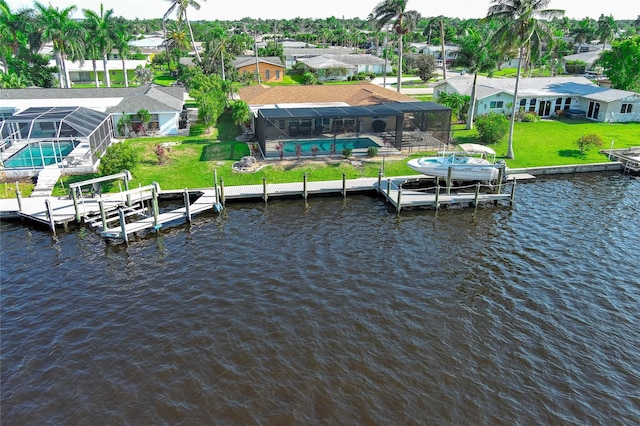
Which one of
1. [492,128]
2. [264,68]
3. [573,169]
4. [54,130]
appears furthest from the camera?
[264,68]

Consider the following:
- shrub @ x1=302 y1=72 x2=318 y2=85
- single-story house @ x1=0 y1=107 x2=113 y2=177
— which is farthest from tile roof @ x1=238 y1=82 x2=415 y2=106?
shrub @ x1=302 y1=72 x2=318 y2=85

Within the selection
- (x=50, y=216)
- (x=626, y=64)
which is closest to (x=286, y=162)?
(x=50, y=216)

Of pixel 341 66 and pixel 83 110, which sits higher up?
pixel 341 66

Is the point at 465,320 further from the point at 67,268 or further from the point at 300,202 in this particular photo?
the point at 67,268

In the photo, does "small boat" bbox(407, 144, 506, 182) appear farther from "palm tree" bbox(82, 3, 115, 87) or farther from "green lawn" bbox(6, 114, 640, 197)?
"palm tree" bbox(82, 3, 115, 87)

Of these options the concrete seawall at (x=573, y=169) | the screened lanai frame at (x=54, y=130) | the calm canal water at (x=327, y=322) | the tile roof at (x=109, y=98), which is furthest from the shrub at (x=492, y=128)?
the screened lanai frame at (x=54, y=130)

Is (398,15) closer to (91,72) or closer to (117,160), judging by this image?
(117,160)

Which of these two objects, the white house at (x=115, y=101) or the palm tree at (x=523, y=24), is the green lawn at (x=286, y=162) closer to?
the white house at (x=115, y=101)
